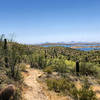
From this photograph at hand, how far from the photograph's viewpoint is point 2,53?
8.54 m

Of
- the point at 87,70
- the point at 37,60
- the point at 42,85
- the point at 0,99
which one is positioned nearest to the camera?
the point at 0,99

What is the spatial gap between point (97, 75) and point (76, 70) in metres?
1.98

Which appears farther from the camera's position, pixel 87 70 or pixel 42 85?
pixel 87 70

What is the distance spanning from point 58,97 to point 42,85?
1.56 metres

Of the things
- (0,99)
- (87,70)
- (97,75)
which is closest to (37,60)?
(87,70)

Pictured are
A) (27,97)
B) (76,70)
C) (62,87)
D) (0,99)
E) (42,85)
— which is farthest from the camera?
(76,70)

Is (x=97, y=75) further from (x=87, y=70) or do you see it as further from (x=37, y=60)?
(x=37, y=60)

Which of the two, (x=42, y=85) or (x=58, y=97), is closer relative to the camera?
(x=58, y=97)

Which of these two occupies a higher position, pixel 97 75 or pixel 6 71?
pixel 6 71

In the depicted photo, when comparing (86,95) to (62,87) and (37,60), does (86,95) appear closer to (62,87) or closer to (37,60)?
(62,87)

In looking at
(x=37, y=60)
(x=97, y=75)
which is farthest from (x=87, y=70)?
(x=37, y=60)

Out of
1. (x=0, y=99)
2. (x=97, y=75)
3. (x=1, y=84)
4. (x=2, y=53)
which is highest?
(x=2, y=53)

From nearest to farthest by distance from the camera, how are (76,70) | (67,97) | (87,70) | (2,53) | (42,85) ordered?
(67,97) < (42,85) < (2,53) < (76,70) < (87,70)

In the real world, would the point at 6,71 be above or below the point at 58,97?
above
